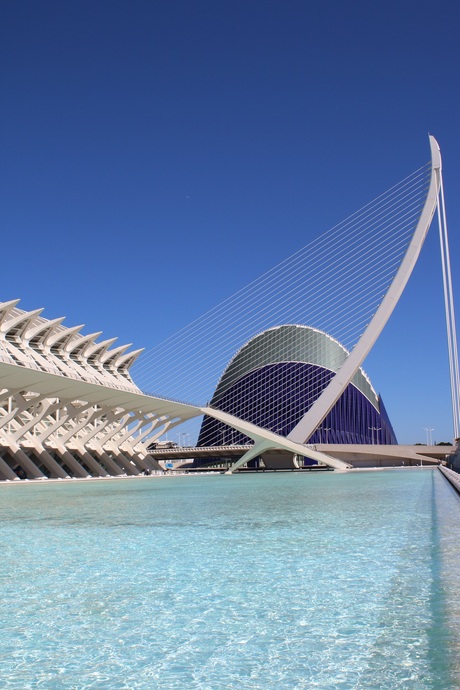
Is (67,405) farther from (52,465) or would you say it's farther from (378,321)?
(378,321)

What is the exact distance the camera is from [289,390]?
59.3 metres

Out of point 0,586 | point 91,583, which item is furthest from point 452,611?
point 0,586

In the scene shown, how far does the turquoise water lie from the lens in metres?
3.06

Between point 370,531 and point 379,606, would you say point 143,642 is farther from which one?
point 370,531

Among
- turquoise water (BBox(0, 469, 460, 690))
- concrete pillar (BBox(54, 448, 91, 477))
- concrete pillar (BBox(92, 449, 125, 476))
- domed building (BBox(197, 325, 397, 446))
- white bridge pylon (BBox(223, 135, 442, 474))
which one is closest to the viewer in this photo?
turquoise water (BBox(0, 469, 460, 690))

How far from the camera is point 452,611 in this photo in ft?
12.6

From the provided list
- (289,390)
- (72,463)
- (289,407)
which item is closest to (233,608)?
(72,463)

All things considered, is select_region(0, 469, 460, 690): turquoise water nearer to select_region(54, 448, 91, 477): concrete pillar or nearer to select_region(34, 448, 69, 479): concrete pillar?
select_region(34, 448, 69, 479): concrete pillar

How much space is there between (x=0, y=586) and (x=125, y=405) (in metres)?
32.3

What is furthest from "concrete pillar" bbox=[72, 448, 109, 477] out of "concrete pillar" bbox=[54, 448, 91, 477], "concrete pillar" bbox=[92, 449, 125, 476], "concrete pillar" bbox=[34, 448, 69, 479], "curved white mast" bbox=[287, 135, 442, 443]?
"curved white mast" bbox=[287, 135, 442, 443]

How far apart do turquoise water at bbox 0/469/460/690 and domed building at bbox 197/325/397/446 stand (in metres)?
49.7

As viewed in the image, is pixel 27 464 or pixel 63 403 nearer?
pixel 27 464

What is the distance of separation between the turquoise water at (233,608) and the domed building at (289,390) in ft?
163

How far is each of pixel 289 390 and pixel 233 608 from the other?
55540mm
